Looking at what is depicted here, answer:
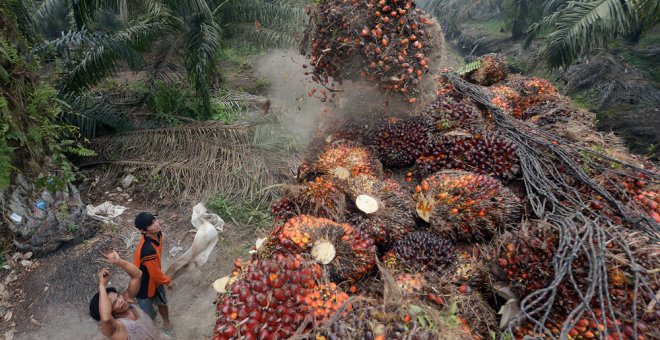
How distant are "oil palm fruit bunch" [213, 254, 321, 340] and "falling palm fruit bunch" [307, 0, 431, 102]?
73.8 inches

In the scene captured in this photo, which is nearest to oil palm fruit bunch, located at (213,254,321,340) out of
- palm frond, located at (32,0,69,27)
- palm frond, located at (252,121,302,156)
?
palm frond, located at (252,121,302,156)

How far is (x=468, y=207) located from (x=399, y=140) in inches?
43.8

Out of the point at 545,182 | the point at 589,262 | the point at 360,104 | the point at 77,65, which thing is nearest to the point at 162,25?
the point at 77,65

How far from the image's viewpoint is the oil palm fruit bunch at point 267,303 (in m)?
1.75

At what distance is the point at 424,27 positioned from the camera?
3219mm

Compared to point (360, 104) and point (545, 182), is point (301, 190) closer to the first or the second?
point (360, 104)

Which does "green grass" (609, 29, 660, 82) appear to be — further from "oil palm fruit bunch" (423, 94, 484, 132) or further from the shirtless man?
the shirtless man

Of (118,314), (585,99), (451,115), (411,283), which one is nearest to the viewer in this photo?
(411,283)

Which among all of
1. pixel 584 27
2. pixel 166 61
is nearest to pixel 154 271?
pixel 166 61

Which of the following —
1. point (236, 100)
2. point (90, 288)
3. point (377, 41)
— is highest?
point (377, 41)

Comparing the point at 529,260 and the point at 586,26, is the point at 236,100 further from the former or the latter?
the point at 586,26

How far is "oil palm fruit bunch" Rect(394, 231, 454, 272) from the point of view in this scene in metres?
2.55

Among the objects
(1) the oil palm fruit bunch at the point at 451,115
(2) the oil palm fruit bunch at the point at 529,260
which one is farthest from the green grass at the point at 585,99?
(2) the oil palm fruit bunch at the point at 529,260

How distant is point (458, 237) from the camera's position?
9.25 ft
